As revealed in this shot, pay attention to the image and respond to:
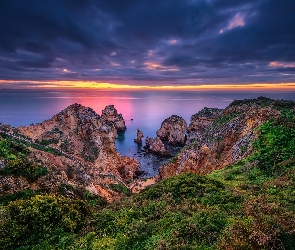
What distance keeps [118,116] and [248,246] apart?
9719cm

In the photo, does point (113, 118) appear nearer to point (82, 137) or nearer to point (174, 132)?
point (174, 132)

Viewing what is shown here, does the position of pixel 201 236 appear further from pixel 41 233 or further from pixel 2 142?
pixel 2 142

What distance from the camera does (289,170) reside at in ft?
51.9

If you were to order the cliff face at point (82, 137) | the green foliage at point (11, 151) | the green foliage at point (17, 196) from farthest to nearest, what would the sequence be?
1. the cliff face at point (82, 137)
2. the green foliage at point (11, 151)
3. the green foliage at point (17, 196)

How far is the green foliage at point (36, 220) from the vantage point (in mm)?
9898

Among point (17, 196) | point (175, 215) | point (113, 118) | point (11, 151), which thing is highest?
point (175, 215)

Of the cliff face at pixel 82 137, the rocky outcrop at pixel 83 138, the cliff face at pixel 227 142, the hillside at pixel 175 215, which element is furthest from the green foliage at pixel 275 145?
the cliff face at pixel 82 137

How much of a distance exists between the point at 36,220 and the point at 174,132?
70.5m

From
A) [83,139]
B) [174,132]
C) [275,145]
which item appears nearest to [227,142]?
[275,145]

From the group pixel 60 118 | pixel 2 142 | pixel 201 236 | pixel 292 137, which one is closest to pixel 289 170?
pixel 292 137

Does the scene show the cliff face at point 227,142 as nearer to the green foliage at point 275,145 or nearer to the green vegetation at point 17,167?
the green foliage at point 275,145

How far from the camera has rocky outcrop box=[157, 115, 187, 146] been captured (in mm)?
79000

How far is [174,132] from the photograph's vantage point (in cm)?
7975

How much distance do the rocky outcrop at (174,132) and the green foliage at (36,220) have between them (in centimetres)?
6796
